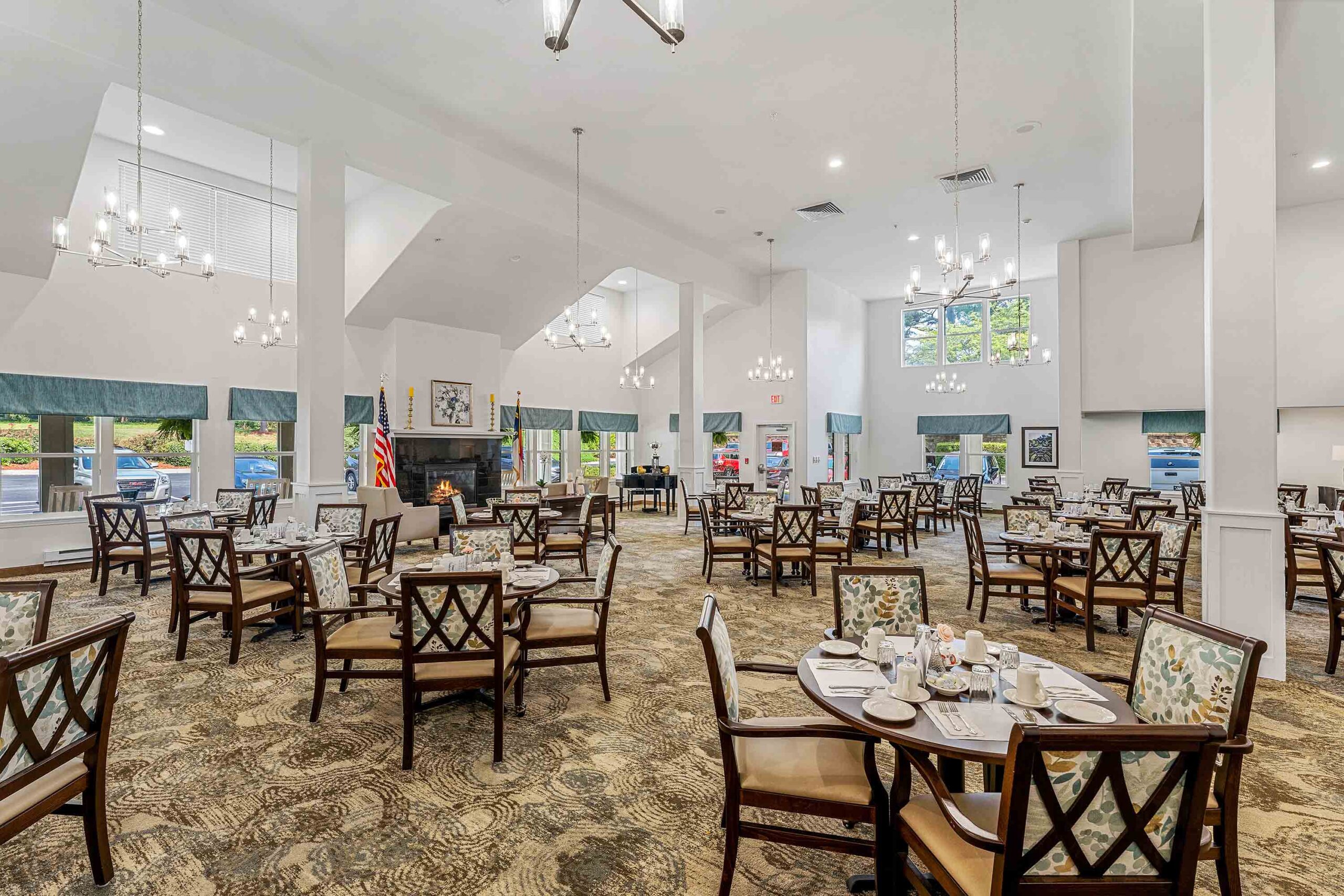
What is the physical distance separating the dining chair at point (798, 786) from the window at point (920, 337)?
14.3 meters

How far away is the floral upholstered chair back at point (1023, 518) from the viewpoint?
5.72 metres

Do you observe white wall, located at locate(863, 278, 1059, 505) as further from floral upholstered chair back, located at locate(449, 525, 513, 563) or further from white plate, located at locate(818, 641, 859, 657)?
white plate, located at locate(818, 641, 859, 657)

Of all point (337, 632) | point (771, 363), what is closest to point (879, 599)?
point (337, 632)

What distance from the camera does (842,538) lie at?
746cm

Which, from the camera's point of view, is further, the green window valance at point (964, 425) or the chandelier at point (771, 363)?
the green window valance at point (964, 425)

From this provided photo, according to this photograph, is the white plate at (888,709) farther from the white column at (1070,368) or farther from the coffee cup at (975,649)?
the white column at (1070,368)

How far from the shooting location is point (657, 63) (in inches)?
217

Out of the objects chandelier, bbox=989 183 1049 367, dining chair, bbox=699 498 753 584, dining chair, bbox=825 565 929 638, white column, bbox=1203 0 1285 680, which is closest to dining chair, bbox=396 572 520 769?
dining chair, bbox=825 565 929 638

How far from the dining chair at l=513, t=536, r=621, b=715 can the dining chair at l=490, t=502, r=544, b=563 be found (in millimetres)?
2637

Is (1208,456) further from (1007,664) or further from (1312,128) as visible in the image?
(1312,128)

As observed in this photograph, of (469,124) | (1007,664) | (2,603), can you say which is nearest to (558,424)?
(469,124)

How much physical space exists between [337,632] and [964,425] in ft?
45.5

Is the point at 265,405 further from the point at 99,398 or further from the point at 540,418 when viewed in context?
the point at 540,418

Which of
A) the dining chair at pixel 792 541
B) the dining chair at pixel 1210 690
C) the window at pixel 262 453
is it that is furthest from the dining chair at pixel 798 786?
the window at pixel 262 453
